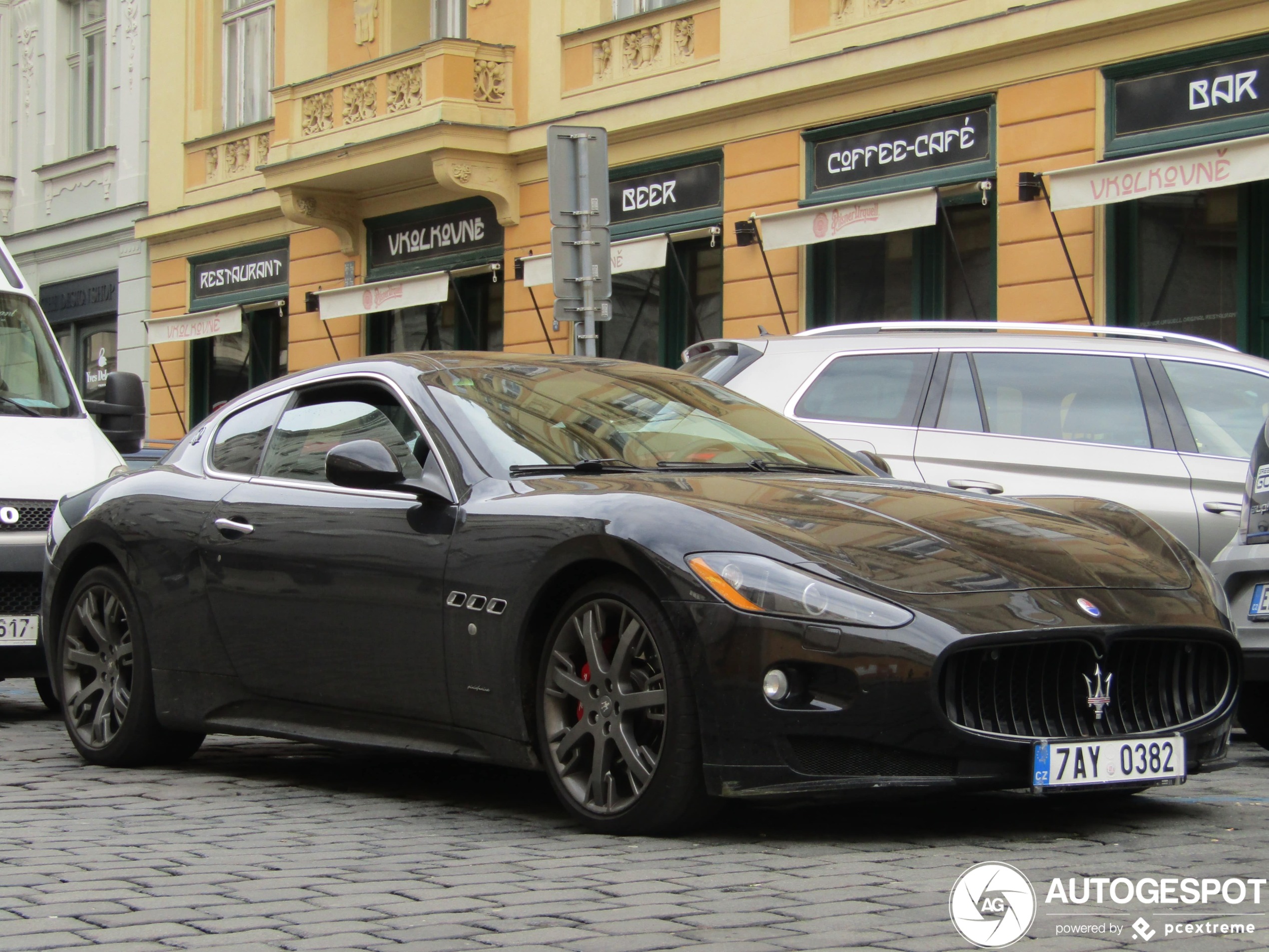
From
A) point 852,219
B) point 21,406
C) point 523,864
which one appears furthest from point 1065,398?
point 852,219

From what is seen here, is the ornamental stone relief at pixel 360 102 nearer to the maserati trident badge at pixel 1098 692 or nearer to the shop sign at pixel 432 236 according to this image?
the shop sign at pixel 432 236

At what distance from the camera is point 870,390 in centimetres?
931

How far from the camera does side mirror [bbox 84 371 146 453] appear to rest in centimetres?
1116

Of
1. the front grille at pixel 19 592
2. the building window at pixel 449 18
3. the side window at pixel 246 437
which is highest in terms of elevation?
the building window at pixel 449 18

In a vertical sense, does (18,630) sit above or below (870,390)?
below

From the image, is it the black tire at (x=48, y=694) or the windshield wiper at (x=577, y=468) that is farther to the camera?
the black tire at (x=48, y=694)

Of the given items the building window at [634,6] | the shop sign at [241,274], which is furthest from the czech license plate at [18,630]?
the shop sign at [241,274]

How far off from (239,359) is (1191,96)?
17.3 m

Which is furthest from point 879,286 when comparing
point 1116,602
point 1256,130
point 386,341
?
point 1116,602

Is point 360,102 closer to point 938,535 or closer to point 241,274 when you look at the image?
point 241,274

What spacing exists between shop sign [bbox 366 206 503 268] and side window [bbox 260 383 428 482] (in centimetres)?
1720

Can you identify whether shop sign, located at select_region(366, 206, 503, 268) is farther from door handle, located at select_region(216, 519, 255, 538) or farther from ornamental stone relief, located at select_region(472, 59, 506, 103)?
door handle, located at select_region(216, 519, 255, 538)

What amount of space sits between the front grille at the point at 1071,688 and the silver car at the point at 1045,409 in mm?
3227

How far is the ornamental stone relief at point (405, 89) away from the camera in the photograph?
23.8m
